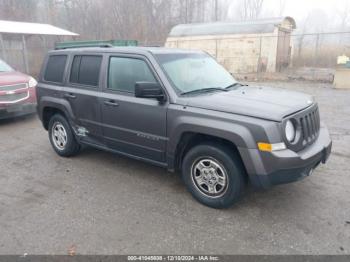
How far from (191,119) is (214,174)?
2.33 ft

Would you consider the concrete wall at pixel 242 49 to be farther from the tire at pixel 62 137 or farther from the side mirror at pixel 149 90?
the side mirror at pixel 149 90

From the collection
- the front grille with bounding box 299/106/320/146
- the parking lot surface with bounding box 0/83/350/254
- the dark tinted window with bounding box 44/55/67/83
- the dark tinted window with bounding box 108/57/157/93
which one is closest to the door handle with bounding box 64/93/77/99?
the dark tinted window with bounding box 44/55/67/83

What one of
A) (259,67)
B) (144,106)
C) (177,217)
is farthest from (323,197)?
(259,67)

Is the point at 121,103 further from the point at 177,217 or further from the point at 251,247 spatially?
the point at 251,247

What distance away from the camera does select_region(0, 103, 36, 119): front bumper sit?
24.2ft

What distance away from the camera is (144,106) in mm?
3873

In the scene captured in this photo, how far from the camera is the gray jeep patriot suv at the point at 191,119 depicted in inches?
122

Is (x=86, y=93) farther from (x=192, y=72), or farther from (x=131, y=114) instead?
(x=192, y=72)

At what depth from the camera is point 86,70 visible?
4.63 metres

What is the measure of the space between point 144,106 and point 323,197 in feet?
8.48

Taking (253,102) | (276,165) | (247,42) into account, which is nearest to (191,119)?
(253,102)

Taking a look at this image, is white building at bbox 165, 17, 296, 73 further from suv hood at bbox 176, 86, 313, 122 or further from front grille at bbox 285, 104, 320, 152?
front grille at bbox 285, 104, 320, 152

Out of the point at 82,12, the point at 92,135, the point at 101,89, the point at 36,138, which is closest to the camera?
the point at 101,89

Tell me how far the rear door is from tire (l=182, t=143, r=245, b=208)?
1.69m
